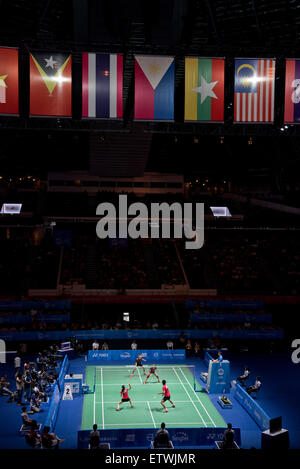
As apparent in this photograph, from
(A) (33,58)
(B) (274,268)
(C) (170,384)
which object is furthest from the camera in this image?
(B) (274,268)

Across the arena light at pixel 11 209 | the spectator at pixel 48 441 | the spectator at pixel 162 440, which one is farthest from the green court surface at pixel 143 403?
the arena light at pixel 11 209

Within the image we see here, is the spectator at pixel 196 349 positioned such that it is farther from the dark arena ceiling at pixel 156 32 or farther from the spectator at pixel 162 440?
the spectator at pixel 162 440

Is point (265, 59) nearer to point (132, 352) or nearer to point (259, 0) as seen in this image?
point (259, 0)

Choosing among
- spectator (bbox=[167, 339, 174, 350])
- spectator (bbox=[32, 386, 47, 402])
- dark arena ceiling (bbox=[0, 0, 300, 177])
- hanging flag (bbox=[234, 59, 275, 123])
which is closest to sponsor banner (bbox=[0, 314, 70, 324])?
spectator (bbox=[167, 339, 174, 350])

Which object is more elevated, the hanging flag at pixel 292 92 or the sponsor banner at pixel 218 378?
the hanging flag at pixel 292 92

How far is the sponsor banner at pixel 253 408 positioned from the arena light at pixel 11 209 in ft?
98.4

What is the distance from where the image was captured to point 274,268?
43.4 meters

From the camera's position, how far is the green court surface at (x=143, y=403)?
19.0 meters

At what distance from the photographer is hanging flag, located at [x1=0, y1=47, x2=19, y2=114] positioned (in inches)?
606

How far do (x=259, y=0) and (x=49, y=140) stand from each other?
26381mm

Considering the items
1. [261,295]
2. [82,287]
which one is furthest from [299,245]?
[82,287]

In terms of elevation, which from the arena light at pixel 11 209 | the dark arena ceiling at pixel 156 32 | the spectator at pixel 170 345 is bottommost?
the spectator at pixel 170 345

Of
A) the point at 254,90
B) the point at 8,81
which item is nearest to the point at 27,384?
the point at 8,81

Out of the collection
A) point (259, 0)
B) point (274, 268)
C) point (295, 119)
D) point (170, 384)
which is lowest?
point (170, 384)
